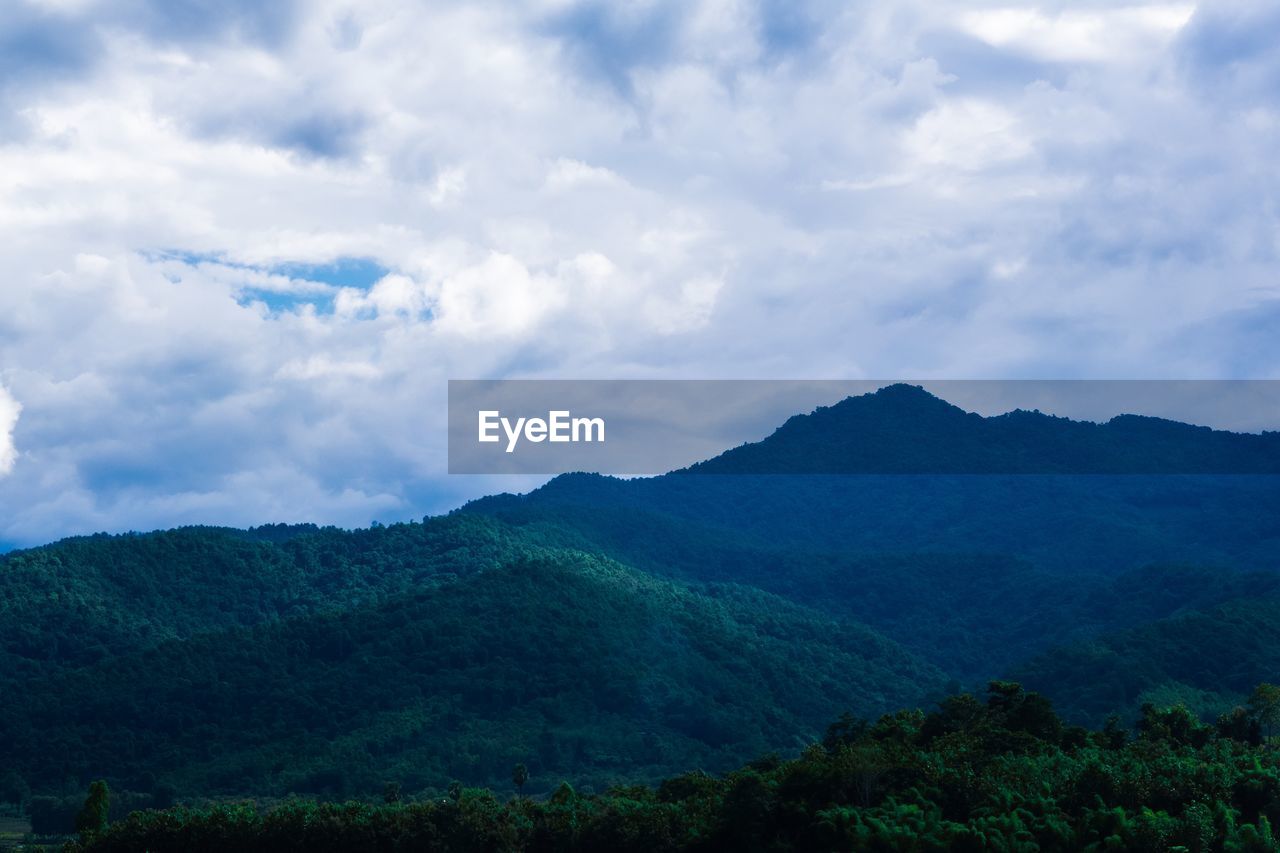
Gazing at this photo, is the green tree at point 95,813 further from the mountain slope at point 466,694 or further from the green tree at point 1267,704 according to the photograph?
the green tree at point 1267,704

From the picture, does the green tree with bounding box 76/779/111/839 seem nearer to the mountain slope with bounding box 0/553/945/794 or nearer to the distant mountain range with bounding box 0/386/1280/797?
the distant mountain range with bounding box 0/386/1280/797

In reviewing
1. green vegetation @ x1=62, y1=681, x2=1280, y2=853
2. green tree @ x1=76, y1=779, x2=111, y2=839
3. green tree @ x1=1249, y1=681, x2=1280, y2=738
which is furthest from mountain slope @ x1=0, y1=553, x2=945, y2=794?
green tree @ x1=1249, y1=681, x2=1280, y2=738

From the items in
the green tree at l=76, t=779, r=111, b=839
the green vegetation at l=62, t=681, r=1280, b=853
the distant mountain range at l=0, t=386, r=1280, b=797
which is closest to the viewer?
the green vegetation at l=62, t=681, r=1280, b=853

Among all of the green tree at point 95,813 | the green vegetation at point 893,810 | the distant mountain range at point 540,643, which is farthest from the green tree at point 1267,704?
the green tree at point 95,813

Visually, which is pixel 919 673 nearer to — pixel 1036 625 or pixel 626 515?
pixel 1036 625

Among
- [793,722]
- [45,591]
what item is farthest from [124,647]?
[793,722]

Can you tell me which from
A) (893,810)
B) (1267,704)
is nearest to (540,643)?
(1267,704)
